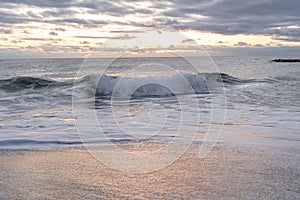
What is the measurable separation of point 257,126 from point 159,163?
343cm

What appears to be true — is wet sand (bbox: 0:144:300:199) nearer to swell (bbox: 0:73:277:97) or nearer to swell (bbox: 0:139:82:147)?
swell (bbox: 0:139:82:147)

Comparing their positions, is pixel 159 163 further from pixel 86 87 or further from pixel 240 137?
pixel 86 87

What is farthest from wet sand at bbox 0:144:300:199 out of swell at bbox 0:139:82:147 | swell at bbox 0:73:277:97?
swell at bbox 0:73:277:97

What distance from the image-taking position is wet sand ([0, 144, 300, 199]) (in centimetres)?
314

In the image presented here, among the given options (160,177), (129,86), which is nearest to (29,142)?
(160,177)

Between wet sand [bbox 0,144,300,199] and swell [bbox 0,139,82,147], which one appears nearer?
wet sand [bbox 0,144,300,199]

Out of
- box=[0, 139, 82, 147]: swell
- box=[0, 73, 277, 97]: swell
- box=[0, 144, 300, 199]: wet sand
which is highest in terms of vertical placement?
box=[0, 144, 300, 199]: wet sand

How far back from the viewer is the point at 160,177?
144 inches

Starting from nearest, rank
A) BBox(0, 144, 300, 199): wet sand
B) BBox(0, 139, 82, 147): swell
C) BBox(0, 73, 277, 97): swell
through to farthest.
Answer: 1. BBox(0, 144, 300, 199): wet sand
2. BBox(0, 139, 82, 147): swell
3. BBox(0, 73, 277, 97): swell

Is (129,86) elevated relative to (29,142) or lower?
lower

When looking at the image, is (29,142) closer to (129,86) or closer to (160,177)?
(160,177)

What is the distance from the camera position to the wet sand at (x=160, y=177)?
314 centimetres

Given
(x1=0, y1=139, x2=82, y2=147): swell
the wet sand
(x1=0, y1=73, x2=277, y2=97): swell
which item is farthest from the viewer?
(x1=0, y1=73, x2=277, y2=97): swell

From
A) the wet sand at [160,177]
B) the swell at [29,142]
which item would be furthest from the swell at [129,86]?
the wet sand at [160,177]
